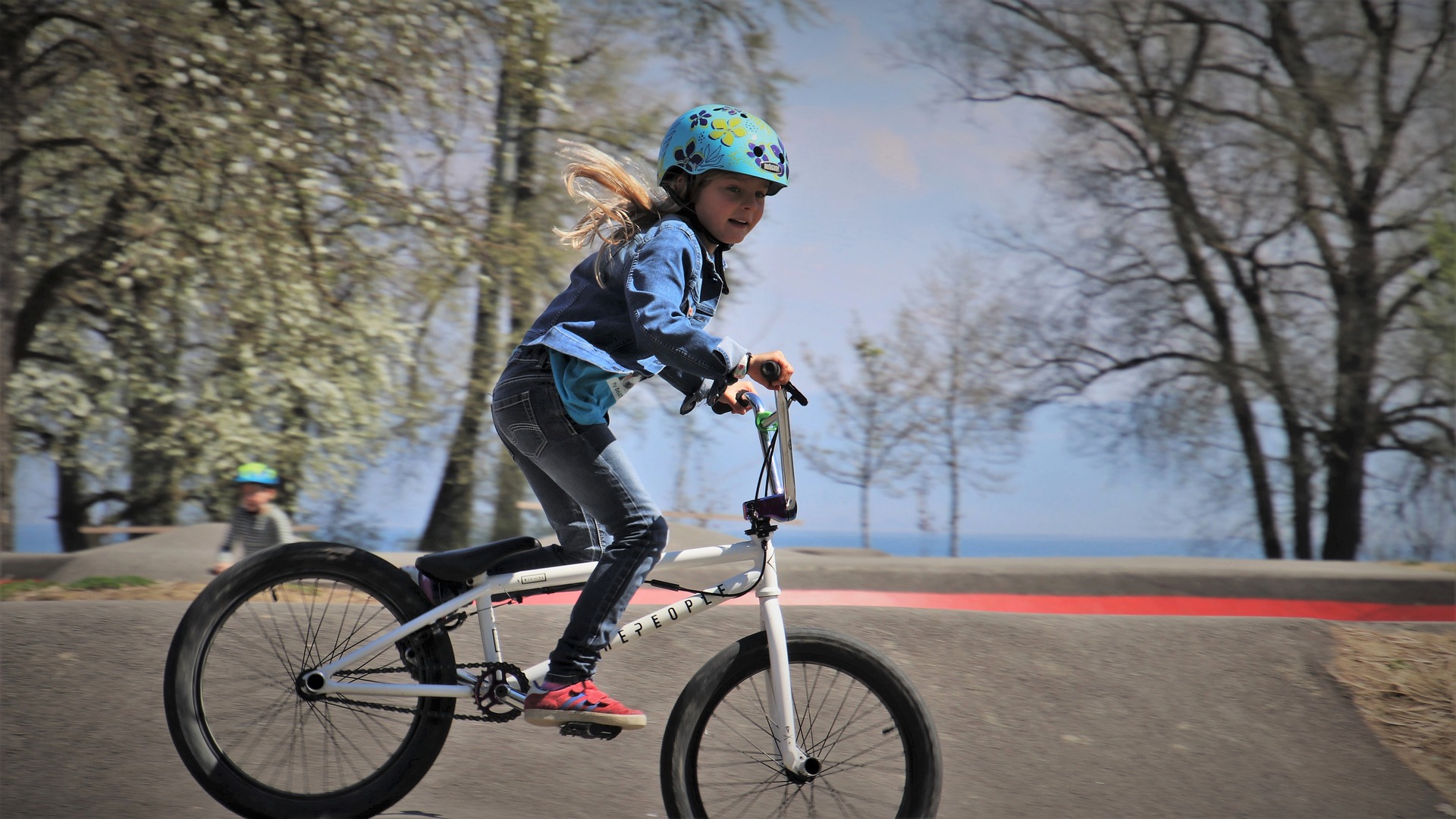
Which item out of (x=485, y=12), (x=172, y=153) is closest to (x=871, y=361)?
(x=485, y=12)

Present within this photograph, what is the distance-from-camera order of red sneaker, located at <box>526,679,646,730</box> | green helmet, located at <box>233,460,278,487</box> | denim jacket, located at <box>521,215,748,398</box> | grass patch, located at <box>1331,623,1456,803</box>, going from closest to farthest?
denim jacket, located at <box>521,215,748,398</box>
red sneaker, located at <box>526,679,646,730</box>
grass patch, located at <box>1331,623,1456,803</box>
green helmet, located at <box>233,460,278,487</box>

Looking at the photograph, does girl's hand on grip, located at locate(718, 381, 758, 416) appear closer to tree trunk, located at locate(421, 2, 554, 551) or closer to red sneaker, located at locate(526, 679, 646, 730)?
red sneaker, located at locate(526, 679, 646, 730)

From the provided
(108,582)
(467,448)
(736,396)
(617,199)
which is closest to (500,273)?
(467,448)

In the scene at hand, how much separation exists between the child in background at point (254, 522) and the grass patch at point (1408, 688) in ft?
17.8

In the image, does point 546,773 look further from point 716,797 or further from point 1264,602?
point 1264,602

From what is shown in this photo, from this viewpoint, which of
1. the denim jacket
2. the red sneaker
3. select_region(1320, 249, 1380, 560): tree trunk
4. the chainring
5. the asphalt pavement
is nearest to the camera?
the denim jacket

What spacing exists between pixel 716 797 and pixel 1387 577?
5.45 meters

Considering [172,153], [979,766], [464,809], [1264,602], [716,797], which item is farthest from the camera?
[172,153]

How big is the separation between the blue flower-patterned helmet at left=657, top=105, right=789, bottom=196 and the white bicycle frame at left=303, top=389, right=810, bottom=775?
0.68 meters

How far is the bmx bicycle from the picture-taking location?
9.41 feet

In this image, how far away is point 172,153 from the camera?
783 cm

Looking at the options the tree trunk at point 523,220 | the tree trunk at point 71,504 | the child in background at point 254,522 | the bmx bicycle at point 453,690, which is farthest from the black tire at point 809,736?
the tree trunk at point 71,504

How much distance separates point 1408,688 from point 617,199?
404 centimetres

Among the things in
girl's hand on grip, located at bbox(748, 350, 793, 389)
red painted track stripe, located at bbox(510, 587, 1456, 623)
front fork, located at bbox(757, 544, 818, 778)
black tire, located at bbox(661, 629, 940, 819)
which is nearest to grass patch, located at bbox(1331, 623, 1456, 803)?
red painted track stripe, located at bbox(510, 587, 1456, 623)
